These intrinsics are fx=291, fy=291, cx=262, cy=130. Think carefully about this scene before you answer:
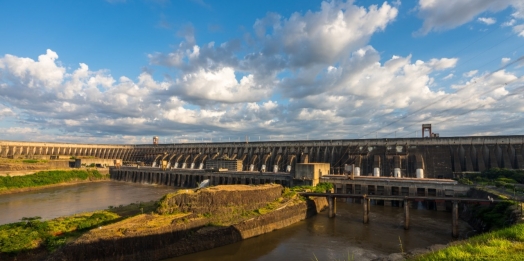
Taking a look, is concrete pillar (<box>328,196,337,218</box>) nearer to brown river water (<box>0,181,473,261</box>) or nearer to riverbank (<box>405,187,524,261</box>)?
brown river water (<box>0,181,473,261</box>)

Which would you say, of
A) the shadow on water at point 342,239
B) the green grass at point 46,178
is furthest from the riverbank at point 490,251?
the green grass at point 46,178

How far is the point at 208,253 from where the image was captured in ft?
68.1

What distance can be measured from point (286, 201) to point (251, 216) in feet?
20.3

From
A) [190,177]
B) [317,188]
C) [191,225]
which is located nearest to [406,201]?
[317,188]

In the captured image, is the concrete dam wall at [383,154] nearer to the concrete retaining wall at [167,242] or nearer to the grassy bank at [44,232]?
the concrete retaining wall at [167,242]

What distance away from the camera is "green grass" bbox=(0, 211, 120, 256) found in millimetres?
17000

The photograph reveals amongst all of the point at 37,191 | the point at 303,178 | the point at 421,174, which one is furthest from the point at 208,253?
the point at 37,191

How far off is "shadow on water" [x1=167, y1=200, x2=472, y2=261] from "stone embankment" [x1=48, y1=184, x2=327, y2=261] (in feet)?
2.87

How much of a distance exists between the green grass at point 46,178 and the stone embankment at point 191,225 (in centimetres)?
A: 4754

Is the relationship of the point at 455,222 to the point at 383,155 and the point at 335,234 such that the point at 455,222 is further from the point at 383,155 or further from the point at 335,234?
the point at 383,155

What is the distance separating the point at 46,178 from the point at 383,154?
68026 millimetres

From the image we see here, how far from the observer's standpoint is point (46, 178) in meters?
59.6

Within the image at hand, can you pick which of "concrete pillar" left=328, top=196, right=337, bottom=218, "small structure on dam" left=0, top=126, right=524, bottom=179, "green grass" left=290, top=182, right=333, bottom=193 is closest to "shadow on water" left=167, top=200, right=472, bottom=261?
"concrete pillar" left=328, top=196, right=337, bottom=218

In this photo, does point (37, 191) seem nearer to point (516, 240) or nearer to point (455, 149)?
point (516, 240)
